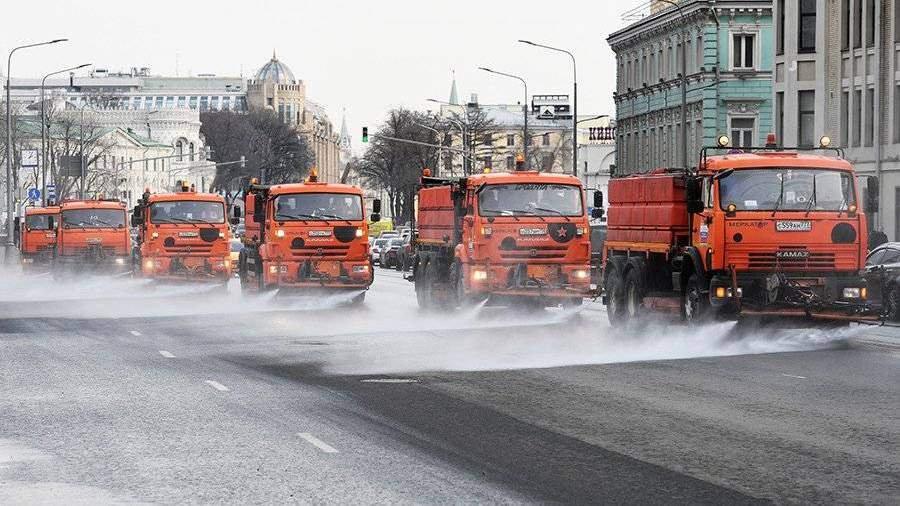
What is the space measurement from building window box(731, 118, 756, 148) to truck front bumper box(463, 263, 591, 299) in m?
46.3

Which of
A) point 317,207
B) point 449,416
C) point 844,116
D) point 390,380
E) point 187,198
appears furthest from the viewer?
point 844,116

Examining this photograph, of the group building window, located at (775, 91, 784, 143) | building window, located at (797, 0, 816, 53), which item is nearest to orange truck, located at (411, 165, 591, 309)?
building window, located at (797, 0, 816, 53)

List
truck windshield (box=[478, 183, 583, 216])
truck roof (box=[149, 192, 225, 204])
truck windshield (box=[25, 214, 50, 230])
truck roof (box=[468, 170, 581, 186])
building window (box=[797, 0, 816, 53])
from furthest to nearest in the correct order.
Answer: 1. truck windshield (box=[25, 214, 50, 230])
2. building window (box=[797, 0, 816, 53])
3. truck roof (box=[149, 192, 225, 204])
4. truck roof (box=[468, 170, 581, 186])
5. truck windshield (box=[478, 183, 583, 216])

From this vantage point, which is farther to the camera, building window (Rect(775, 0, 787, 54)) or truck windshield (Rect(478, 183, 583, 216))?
building window (Rect(775, 0, 787, 54))

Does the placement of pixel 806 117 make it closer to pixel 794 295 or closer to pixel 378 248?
pixel 378 248

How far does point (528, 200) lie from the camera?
1246 inches

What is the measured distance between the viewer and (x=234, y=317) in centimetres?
3416

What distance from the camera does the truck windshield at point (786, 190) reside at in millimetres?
25000

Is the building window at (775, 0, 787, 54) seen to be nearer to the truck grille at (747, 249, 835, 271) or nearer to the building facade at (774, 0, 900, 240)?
Result: the building facade at (774, 0, 900, 240)

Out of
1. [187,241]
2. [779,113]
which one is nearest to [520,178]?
[187,241]

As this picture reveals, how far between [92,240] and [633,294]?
1028 inches

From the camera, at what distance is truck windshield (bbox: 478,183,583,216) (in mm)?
31422

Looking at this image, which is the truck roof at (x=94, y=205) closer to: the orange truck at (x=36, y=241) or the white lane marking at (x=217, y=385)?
the orange truck at (x=36, y=241)

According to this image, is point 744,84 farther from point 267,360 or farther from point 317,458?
point 317,458
